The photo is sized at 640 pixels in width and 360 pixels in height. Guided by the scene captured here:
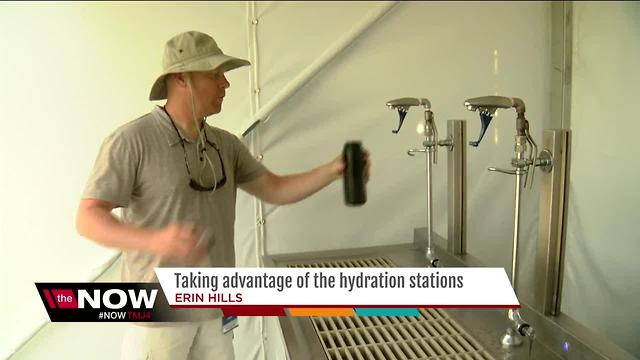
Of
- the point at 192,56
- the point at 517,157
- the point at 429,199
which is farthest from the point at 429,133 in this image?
the point at 192,56

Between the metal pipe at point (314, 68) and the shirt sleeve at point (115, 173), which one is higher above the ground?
the metal pipe at point (314, 68)

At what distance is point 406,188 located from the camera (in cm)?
152

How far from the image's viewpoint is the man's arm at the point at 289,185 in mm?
1160

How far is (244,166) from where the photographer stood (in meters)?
1.14

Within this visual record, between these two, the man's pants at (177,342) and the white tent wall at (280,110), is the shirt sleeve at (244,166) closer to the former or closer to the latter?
the white tent wall at (280,110)

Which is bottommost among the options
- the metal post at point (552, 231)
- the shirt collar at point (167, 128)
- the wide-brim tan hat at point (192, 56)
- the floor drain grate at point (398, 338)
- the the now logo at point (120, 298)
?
the floor drain grate at point (398, 338)

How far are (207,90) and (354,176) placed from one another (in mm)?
356

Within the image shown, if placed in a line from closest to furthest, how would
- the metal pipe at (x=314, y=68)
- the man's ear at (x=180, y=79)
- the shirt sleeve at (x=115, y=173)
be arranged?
the shirt sleeve at (x=115, y=173) < the man's ear at (x=180, y=79) < the metal pipe at (x=314, y=68)

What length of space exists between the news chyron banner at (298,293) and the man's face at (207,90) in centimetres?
33

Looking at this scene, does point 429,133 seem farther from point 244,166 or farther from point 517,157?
point 244,166

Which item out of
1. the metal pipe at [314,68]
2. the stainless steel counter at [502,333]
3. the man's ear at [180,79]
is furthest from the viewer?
the metal pipe at [314,68]

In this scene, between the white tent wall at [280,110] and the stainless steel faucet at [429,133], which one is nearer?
the stainless steel faucet at [429,133]

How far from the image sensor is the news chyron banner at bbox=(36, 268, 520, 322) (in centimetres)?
90

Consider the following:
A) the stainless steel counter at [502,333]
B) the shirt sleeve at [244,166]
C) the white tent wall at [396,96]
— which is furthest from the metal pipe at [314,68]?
the stainless steel counter at [502,333]
